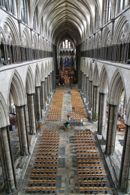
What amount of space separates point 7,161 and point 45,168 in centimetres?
355

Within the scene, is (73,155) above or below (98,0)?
below

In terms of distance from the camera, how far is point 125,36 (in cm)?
1024

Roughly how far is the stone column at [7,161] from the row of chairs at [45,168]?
120cm

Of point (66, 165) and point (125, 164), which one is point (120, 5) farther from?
point (66, 165)

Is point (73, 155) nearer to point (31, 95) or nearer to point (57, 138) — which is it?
point (57, 138)

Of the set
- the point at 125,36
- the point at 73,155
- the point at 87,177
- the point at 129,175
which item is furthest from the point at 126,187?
the point at 125,36

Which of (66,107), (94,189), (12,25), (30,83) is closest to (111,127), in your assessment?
(94,189)

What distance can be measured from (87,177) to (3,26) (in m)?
11.4

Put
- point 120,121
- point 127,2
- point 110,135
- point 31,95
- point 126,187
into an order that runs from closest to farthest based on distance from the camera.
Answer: point 127,2 < point 126,187 < point 110,135 < point 31,95 < point 120,121

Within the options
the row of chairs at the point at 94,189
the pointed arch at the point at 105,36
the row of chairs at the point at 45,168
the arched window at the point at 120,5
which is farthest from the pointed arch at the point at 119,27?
the row of chairs at the point at 45,168

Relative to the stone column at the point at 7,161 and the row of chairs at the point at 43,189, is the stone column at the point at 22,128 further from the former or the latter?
the row of chairs at the point at 43,189

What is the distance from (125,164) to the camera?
982cm

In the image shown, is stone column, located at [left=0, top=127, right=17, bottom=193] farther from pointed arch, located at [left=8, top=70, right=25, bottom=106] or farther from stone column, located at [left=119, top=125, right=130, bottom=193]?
stone column, located at [left=119, top=125, right=130, bottom=193]

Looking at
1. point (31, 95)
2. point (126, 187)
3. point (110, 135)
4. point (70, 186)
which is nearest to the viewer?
point (126, 187)
